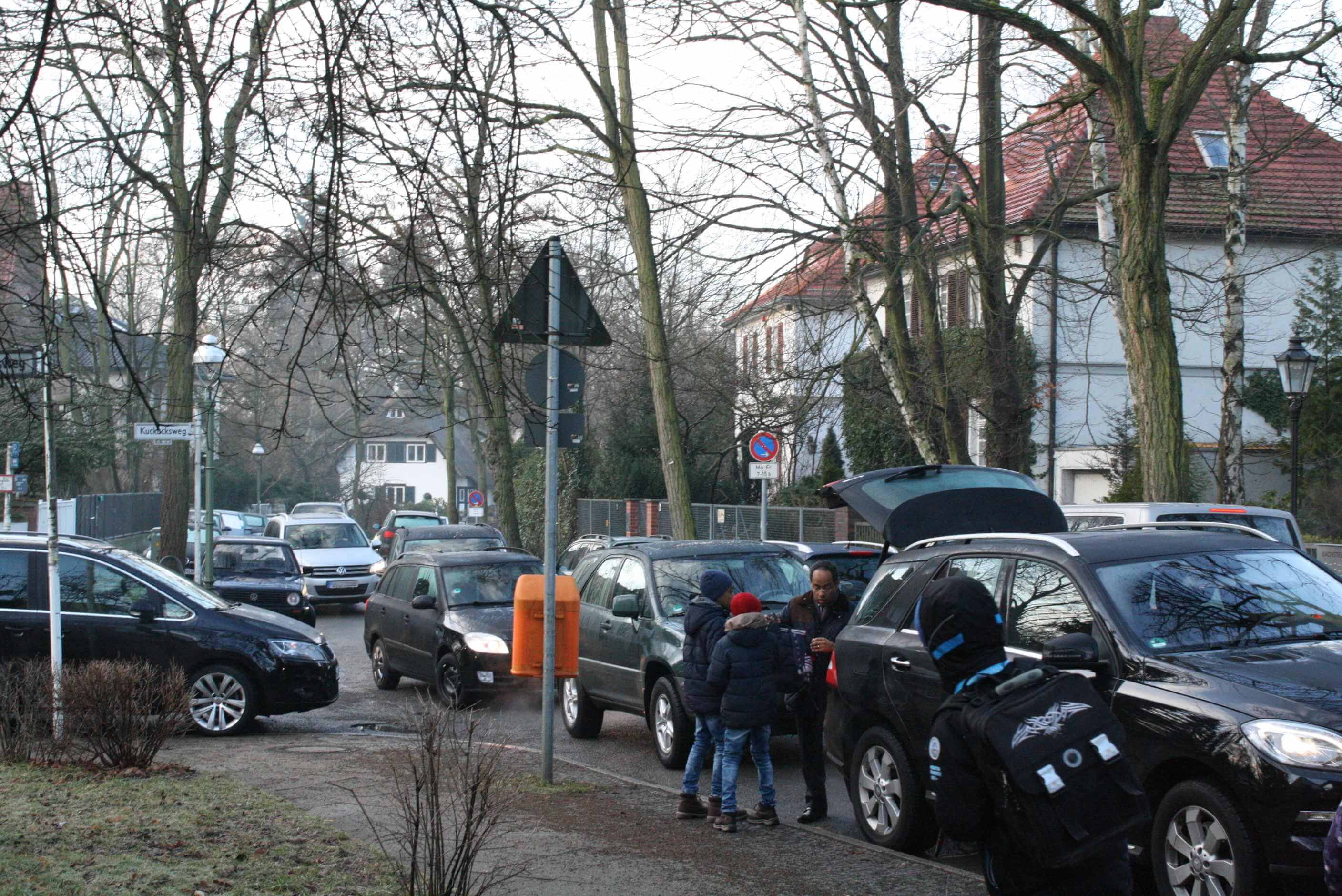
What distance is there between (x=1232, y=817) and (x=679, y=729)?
540cm

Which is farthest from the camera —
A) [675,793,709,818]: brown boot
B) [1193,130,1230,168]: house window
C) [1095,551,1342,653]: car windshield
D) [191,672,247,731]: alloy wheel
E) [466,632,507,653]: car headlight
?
[1193,130,1230,168]: house window

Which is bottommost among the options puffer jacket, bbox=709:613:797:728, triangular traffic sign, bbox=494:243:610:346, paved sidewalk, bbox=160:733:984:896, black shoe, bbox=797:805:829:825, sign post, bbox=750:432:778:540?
black shoe, bbox=797:805:829:825

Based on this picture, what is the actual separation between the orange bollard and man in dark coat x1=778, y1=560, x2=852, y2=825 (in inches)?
59.2

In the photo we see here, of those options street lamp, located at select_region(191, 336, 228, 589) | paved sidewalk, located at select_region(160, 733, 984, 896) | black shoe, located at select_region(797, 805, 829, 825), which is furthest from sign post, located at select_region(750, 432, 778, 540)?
black shoe, located at select_region(797, 805, 829, 825)

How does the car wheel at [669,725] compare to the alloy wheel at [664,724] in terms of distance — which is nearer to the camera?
the car wheel at [669,725]

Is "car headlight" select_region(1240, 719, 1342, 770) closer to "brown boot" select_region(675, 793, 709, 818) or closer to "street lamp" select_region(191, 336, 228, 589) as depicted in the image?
"brown boot" select_region(675, 793, 709, 818)

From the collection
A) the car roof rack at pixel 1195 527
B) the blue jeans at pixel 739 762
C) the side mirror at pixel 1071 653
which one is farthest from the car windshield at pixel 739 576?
the side mirror at pixel 1071 653

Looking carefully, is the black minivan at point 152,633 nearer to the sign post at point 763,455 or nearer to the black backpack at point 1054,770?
the sign post at point 763,455

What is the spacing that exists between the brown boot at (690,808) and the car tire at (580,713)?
4.03 m

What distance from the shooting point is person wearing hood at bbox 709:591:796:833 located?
24.8 ft

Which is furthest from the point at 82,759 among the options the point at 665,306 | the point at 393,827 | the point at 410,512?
the point at 410,512

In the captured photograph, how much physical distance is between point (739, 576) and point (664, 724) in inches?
60.2

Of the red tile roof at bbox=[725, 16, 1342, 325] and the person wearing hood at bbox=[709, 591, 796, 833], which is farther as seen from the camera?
the red tile roof at bbox=[725, 16, 1342, 325]

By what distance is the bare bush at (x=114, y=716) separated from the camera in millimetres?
8211
